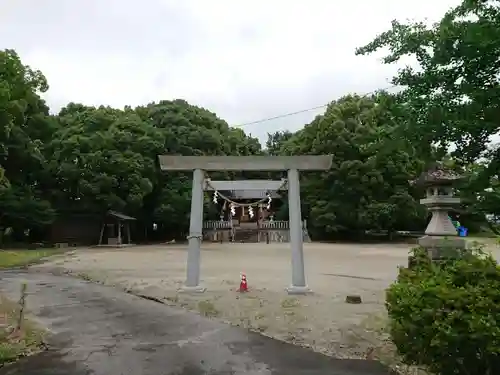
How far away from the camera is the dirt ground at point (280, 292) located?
24.5 feet

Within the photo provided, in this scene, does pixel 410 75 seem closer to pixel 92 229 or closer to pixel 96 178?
pixel 96 178

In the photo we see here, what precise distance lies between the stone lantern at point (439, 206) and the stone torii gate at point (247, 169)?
10.6 ft

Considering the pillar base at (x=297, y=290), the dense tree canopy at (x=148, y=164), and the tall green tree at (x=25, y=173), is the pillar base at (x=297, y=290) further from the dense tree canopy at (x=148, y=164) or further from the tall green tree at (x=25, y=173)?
the tall green tree at (x=25, y=173)

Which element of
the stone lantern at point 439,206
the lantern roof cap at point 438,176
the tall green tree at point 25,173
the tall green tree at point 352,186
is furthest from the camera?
the tall green tree at point 352,186

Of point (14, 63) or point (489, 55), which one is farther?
point (14, 63)

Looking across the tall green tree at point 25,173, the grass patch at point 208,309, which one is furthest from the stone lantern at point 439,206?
the tall green tree at point 25,173

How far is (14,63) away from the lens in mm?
16062

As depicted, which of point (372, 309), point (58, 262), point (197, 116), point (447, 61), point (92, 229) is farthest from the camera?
point (197, 116)

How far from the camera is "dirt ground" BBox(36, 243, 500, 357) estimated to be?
24.5 feet

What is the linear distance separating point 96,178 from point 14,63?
51.0ft

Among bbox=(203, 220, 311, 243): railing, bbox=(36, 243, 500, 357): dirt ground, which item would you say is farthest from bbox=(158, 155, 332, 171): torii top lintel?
bbox=(203, 220, 311, 243): railing

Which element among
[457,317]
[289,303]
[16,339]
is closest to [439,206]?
[289,303]

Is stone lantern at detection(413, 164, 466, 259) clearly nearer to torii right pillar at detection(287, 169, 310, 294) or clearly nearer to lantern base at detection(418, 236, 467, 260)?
lantern base at detection(418, 236, 467, 260)

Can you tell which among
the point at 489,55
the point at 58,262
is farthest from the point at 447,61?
the point at 58,262
